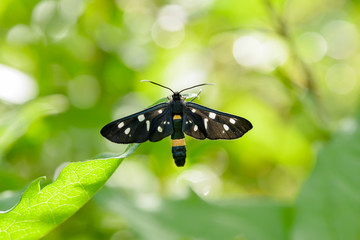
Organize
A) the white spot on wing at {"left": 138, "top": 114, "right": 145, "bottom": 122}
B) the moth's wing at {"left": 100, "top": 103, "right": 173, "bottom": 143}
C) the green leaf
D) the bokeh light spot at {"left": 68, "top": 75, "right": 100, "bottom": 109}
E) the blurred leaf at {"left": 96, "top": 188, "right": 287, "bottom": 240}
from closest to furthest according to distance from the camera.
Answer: the green leaf → the moth's wing at {"left": 100, "top": 103, "right": 173, "bottom": 143} → the white spot on wing at {"left": 138, "top": 114, "right": 145, "bottom": 122} → the blurred leaf at {"left": 96, "top": 188, "right": 287, "bottom": 240} → the bokeh light spot at {"left": 68, "top": 75, "right": 100, "bottom": 109}

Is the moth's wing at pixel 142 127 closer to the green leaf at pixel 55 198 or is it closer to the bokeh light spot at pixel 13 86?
the green leaf at pixel 55 198

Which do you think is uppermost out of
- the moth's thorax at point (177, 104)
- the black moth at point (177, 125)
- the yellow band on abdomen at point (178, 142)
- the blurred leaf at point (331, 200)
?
the moth's thorax at point (177, 104)

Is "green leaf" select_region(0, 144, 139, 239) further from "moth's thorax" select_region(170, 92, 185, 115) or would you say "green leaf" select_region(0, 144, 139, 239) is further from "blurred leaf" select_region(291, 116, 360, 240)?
"blurred leaf" select_region(291, 116, 360, 240)

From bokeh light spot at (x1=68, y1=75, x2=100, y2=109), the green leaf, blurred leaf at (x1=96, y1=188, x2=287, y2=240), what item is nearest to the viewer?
the green leaf

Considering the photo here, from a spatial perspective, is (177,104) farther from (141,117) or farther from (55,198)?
(55,198)

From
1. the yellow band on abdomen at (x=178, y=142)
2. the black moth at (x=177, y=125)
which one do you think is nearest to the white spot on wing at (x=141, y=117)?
the black moth at (x=177, y=125)

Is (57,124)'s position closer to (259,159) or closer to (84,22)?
(84,22)

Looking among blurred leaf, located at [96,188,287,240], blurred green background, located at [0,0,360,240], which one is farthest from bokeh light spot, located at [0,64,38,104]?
blurred leaf, located at [96,188,287,240]
